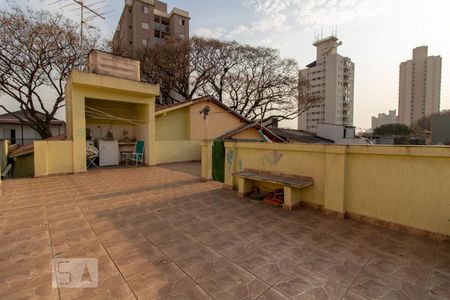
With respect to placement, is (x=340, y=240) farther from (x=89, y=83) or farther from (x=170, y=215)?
(x=89, y=83)

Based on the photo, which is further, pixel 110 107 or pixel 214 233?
pixel 110 107

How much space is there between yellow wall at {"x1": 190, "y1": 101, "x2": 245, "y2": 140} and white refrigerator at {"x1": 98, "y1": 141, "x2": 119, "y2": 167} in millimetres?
4928

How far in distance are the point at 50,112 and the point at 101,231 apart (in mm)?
19454

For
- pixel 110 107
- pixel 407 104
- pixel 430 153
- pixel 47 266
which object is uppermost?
pixel 407 104

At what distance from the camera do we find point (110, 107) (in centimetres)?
1249

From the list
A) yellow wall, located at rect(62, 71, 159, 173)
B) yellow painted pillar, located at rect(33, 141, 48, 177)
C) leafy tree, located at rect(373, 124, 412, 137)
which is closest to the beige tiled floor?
yellow painted pillar, located at rect(33, 141, 48, 177)

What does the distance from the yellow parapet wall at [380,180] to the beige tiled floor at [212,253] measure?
1.14ft

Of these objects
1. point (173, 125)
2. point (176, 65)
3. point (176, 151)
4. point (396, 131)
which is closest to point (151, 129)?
point (176, 151)

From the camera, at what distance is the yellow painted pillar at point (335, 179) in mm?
4121

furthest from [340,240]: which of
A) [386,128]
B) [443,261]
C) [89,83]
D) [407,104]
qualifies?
[407,104]

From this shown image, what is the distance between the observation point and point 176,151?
517 inches

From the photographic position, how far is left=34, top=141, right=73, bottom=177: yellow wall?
27.6 ft

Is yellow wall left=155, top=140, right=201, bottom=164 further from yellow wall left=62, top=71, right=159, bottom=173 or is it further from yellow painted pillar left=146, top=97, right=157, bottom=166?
yellow wall left=62, top=71, right=159, bottom=173

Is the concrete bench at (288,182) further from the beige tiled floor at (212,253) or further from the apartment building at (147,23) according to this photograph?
the apartment building at (147,23)
